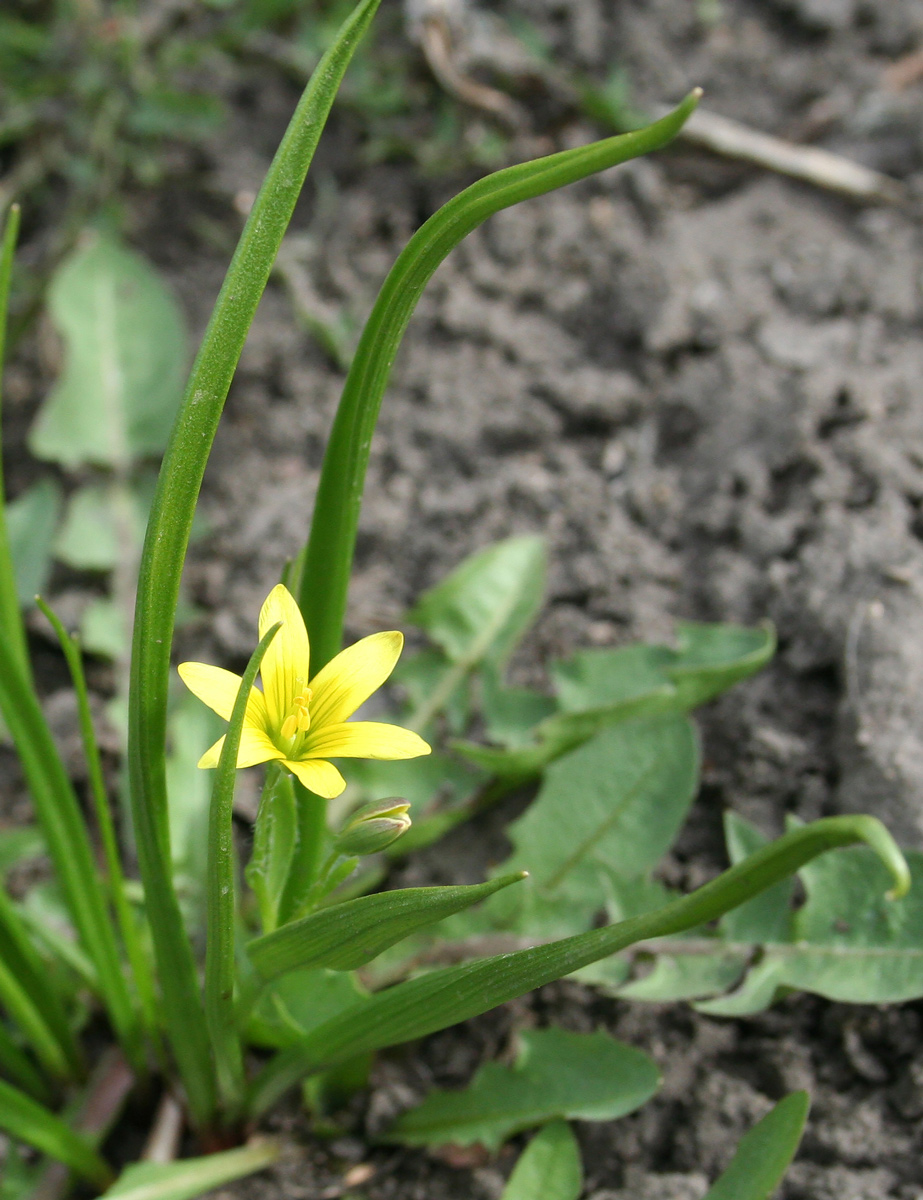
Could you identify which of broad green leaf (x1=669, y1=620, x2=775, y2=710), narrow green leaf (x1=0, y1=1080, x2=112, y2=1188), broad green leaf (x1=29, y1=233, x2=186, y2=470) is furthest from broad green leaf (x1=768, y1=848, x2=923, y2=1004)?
broad green leaf (x1=29, y1=233, x2=186, y2=470)

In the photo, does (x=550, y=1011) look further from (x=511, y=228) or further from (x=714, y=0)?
(x=714, y=0)

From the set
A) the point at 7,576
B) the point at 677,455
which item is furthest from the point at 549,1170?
the point at 677,455

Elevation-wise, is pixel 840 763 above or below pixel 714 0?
below

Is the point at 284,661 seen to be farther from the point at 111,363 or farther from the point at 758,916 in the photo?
the point at 111,363

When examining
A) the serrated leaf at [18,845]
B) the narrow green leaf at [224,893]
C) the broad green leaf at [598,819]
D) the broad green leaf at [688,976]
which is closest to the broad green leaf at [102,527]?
the serrated leaf at [18,845]

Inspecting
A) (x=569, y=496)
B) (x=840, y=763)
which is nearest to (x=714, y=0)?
(x=569, y=496)

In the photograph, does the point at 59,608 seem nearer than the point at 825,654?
No
